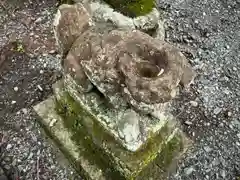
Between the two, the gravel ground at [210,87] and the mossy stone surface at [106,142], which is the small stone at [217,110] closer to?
the gravel ground at [210,87]

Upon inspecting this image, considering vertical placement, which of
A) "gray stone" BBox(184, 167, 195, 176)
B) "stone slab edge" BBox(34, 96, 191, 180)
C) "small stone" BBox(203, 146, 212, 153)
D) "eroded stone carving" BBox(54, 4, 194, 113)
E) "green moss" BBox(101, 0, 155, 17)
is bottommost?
"gray stone" BBox(184, 167, 195, 176)

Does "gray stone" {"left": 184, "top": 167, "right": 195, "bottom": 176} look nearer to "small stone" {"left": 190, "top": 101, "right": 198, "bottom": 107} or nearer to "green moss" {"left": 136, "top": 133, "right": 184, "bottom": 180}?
"green moss" {"left": 136, "top": 133, "right": 184, "bottom": 180}

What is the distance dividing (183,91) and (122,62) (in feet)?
4.74

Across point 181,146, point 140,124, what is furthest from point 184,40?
point 140,124

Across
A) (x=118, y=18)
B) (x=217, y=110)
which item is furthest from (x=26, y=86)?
(x=217, y=110)

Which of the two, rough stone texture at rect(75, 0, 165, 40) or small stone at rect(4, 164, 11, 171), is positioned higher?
rough stone texture at rect(75, 0, 165, 40)

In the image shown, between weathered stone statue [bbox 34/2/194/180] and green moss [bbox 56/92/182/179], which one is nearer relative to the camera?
weathered stone statue [bbox 34/2/194/180]

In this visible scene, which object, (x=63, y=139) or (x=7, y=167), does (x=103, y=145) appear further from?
(x=7, y=167)

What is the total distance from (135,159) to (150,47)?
800mm

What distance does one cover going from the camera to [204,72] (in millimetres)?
3299

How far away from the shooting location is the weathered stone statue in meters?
1.83

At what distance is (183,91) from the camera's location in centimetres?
319

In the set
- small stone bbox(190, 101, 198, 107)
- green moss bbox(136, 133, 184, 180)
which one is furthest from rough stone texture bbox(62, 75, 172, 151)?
small stone bbox(190, 101, 198, 107)

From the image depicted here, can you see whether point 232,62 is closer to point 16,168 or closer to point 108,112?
point 108,112
